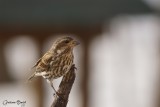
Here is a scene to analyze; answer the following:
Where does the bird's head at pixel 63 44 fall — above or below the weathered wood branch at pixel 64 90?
above

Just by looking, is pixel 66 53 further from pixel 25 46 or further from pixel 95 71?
pixel 95 71

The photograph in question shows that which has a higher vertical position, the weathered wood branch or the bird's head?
the bird's head

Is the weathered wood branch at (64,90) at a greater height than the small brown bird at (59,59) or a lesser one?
lesser
